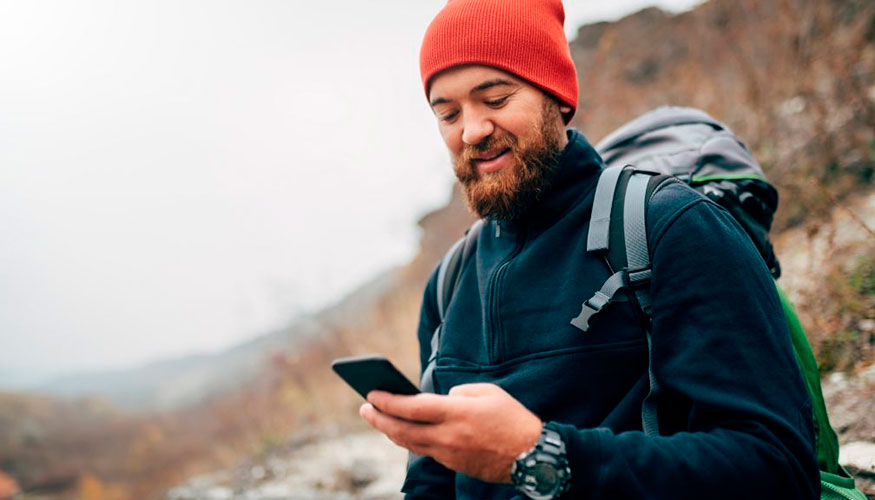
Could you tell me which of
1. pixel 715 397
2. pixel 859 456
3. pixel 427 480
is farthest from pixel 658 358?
pixel 859 456

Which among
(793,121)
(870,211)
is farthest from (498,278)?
(793,121)

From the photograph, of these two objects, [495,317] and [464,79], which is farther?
[464,79]

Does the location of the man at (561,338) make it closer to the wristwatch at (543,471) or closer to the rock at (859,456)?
the wristwatch at (543,471)

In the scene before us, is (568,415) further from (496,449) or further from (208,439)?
(208,439)

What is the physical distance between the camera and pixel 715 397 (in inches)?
37.3

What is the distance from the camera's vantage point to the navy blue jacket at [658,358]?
927 mm

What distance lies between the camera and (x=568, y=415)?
3.94ft

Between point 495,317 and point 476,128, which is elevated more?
point 476,128

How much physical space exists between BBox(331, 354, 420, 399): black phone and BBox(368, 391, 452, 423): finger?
0.02 metres

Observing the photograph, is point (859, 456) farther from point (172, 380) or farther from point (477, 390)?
point (172, 380)

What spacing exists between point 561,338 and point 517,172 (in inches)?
18.9

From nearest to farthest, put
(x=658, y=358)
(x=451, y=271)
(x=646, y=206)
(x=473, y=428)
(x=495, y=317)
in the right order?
(x=473, y=428) < (x=658, y=358) < (x=646, y=206) < (x=495, y=317) < (x=451, y=271)

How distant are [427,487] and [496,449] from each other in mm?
728

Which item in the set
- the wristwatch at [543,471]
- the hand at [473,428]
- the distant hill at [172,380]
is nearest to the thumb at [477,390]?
the hand at [473,428]
